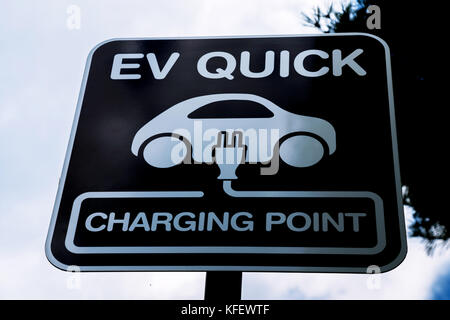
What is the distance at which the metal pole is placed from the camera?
0.95 metres

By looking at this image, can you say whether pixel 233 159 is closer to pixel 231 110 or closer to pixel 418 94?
pixel 231 110

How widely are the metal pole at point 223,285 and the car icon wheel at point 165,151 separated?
256mm

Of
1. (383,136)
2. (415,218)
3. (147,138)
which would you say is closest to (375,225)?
(383,136)

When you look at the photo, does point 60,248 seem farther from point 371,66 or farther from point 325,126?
point 371,66

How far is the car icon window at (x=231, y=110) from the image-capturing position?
1.17m

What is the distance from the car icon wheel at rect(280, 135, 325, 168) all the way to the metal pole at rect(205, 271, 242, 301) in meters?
0.26

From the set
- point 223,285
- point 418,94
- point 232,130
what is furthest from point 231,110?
point 418,94

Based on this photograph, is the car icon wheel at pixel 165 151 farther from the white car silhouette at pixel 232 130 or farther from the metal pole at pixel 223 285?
the metal pole at pixel 223 285

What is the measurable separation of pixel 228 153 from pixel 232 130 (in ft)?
0.22

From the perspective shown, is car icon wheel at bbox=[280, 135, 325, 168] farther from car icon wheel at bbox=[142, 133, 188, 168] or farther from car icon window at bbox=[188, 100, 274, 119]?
car icon wheel at bbox=[142, 133, 188, 168]

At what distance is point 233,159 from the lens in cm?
110

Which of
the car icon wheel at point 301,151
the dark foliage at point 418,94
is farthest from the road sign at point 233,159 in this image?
the dark foliage at point 418,94

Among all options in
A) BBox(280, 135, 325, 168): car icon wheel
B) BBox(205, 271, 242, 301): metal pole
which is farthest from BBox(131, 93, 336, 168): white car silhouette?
BBox(205, 271, 242, 301): metal pole

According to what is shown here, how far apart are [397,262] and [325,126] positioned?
0.32 metres
